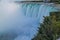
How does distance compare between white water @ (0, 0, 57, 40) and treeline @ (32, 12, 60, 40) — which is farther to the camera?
white water @ (0, 0, 57, 40)

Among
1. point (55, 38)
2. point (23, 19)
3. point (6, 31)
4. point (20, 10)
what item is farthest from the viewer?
point (20, 10)

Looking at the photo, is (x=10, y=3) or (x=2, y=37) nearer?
(x=2, y=37)

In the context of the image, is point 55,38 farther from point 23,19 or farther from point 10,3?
point 10,3

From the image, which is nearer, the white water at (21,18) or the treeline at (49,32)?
the treeline at (49,32)

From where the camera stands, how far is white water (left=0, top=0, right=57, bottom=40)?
12.0 metres

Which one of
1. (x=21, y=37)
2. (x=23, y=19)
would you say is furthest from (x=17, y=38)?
(x=23, y=19)

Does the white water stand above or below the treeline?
below

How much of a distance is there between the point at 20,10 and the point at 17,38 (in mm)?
5246

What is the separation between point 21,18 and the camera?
14.7 m

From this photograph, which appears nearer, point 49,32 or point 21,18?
point 49,32

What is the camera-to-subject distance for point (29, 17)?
14773mm

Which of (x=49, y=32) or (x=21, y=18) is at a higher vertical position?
(x=49, y=32)

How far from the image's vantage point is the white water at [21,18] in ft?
39.4

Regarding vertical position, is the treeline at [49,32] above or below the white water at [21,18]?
above
